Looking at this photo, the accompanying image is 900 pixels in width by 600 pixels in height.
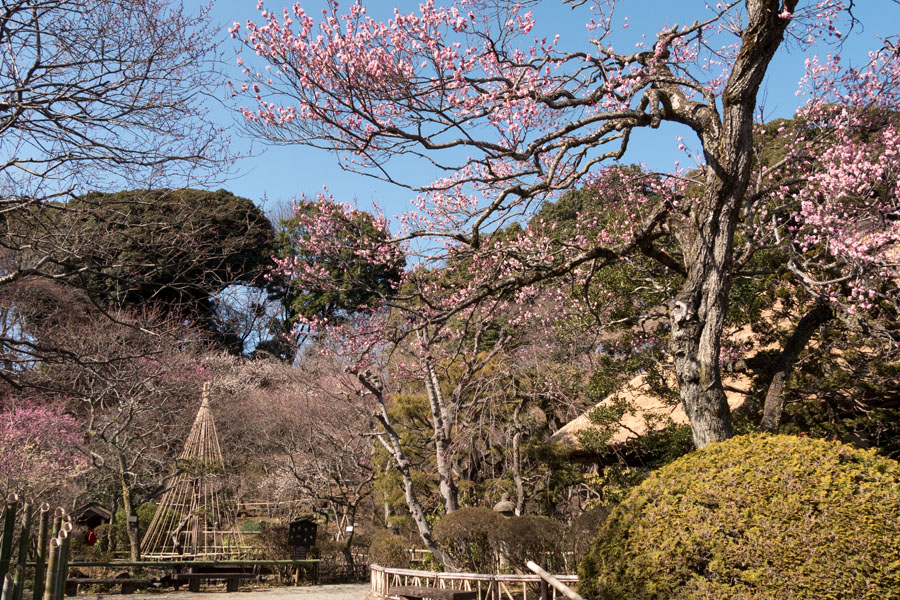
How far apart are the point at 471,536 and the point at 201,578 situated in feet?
25.6

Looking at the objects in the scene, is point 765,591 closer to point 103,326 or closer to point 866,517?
point 866,517

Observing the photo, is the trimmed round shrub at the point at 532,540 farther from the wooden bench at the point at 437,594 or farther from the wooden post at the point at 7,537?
the wooden post at the point at 7,537

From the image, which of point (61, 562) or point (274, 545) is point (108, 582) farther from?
point (61, 562)

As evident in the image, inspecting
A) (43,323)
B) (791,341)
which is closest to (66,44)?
(791,341)

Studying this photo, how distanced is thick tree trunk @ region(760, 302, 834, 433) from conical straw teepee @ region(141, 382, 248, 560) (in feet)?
40.2

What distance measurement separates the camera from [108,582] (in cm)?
1236

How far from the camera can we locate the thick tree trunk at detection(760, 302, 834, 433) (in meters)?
7.20

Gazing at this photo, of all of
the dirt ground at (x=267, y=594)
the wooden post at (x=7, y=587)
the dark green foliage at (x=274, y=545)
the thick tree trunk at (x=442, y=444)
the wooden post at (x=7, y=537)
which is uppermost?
the thick tree trunk at (x=442, y=444)

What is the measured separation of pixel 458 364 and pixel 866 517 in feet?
35.0

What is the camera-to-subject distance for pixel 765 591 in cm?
356

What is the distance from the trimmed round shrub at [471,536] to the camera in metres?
9.37

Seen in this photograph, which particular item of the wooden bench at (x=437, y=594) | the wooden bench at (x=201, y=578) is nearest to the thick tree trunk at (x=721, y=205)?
the wooden bench at (x=437, y=594)

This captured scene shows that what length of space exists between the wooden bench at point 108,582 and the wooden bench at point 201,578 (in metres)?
0.73

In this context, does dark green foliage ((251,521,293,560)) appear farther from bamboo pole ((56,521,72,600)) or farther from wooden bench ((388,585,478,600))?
bamboo pole ((56,521,72,600))
